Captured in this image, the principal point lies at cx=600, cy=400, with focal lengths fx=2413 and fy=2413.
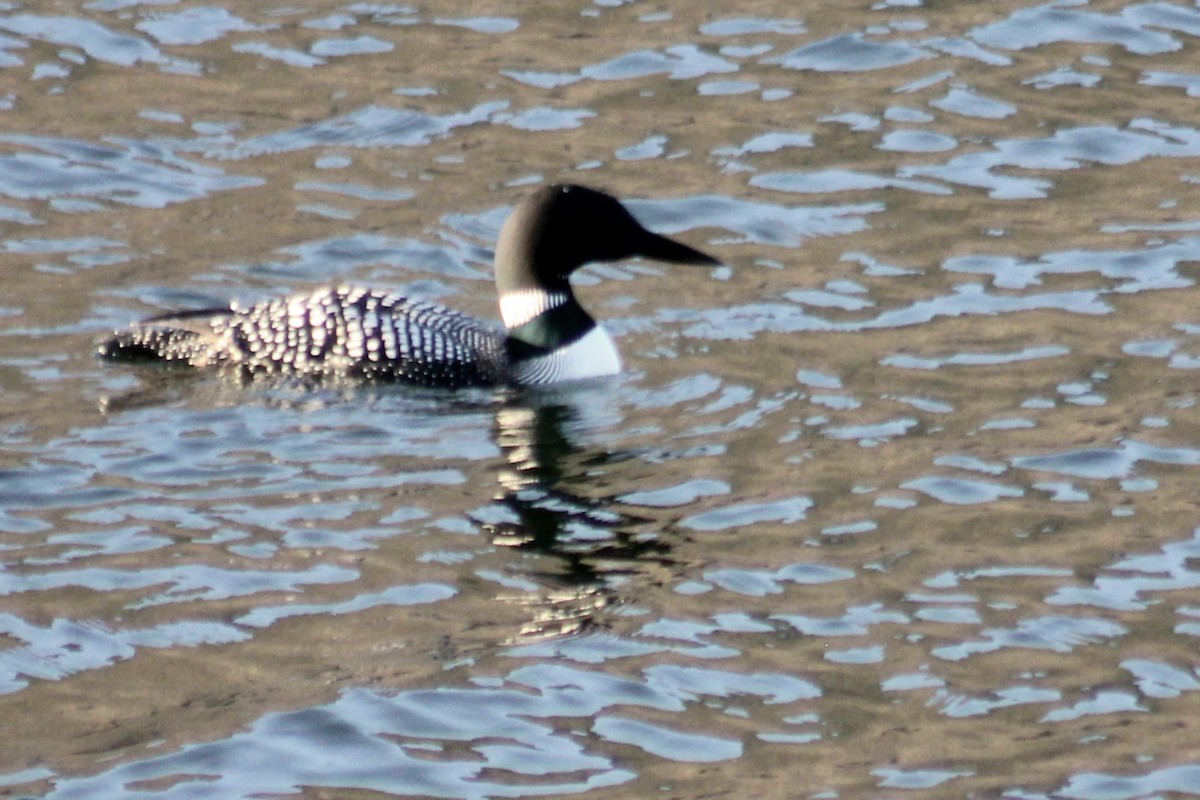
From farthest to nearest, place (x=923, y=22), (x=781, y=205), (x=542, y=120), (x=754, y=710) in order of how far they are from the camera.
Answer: (x=923, y=22) < (x=542, y=120) < (x=781, y=205) < (x=754, y=710)

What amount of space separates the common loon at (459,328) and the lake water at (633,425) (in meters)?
0.12

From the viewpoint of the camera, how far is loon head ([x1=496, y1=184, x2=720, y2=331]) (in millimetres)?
7832

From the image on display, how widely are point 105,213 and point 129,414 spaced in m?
1.94

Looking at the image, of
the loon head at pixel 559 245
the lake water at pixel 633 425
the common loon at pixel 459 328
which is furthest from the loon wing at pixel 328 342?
the loon head at pixel 559 245

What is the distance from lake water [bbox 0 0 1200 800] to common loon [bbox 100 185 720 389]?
122mm

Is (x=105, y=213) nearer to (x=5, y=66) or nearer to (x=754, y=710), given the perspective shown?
(x=5, y=66)

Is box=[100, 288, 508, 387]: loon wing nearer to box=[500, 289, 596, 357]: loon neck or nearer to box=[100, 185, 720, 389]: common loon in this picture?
box=[100, 185, 720, 389]: common loon

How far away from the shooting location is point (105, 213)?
8.97 m

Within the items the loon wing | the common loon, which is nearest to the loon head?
the common loon

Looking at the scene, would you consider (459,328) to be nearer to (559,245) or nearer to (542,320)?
(542,320)

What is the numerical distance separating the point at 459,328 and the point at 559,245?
44 centimetres

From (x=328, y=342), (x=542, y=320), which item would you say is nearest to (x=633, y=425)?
(x=542, y=320)

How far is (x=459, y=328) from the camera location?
25.5 feet

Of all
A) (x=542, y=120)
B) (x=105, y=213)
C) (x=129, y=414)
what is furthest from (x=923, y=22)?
(x=129, y=414)
